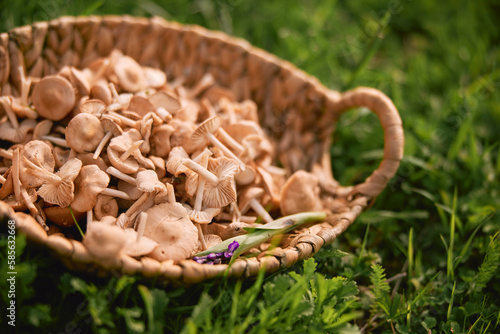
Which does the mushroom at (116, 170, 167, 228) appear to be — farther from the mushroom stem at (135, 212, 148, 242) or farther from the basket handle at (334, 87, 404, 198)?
the basket handle at (334, 87, 404, 198)

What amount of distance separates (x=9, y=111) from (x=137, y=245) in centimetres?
123

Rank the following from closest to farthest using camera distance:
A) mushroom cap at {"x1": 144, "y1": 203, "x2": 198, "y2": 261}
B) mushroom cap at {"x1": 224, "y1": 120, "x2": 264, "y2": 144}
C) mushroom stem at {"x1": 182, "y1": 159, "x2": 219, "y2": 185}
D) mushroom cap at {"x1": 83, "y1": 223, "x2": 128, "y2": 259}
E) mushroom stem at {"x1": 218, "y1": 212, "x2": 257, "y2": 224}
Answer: mushroom cap at {"x1": 83, "y1": 223, "x2": 128, "y2": 259} → mushroom cap at {"x1": 144, "y1": 203, "x2": 198, "y2": 261} → mushroom stem at {"x1": 182, "y1": 159, "x2": 219, "y2": 185} → mushroom stem at {"x1": 218, "y1": 212, "x2": 257, "y2": 224} → mushroom cap at {"x1": 224, "y1": 120, "x2": 264, "y2": 144}

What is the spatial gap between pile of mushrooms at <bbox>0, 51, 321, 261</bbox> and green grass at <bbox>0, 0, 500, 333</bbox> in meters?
0.26

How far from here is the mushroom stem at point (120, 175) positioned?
79.0 inches

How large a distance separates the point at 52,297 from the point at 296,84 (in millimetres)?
2184

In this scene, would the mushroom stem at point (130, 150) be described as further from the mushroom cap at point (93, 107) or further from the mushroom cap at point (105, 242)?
the mushroom cap at point (105, 242)

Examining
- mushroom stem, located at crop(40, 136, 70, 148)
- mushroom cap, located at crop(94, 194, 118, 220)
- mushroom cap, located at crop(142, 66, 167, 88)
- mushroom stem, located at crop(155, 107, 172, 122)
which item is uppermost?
mushroom cap, located at crop(142, 66, 167, 88)

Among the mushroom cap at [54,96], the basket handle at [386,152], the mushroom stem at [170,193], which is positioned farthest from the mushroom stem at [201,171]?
the basket handle at [386,152]

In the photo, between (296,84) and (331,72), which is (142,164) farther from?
(331,72)

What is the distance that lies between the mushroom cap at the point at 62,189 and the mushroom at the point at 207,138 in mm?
636

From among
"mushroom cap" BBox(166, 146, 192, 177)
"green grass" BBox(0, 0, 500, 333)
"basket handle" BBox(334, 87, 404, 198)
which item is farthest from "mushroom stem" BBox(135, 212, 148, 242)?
"basket handle" BBox(334, 87, 404, 198)

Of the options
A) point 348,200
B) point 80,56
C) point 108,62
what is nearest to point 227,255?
point 348,200

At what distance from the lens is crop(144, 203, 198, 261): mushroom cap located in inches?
72.0

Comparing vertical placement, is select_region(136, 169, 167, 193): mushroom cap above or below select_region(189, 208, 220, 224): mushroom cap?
above
